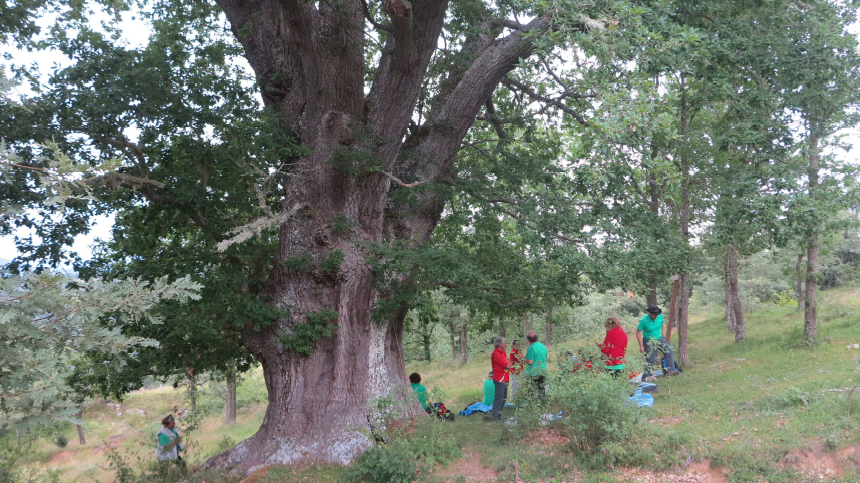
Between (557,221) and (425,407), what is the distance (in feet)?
14.3

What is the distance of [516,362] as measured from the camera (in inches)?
334

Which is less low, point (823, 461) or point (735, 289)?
point (735, 289)

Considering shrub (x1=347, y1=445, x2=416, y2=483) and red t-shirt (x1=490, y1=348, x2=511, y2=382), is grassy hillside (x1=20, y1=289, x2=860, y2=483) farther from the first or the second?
red t-shirt (x1=490, y1=348, x2=511, y2=382)

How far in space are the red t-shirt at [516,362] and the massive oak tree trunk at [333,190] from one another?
1805 millimetres

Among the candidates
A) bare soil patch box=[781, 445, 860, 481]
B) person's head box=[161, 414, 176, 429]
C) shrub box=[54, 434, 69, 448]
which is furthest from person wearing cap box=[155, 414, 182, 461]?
shrub box=[54, 434, 69, 448]

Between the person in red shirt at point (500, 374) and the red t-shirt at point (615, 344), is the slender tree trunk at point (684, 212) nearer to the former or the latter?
the red t-shirt at point (615, 344)

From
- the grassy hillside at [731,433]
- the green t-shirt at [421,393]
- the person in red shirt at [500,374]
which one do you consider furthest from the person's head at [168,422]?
the person in red shirt at [500,374]

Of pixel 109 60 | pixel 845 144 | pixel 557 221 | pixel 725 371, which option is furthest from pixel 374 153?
pixel 845 144

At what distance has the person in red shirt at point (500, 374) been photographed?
28.6 feet

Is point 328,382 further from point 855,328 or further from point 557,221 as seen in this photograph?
point 855,328

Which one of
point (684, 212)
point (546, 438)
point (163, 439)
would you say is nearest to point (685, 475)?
point (546, 438)

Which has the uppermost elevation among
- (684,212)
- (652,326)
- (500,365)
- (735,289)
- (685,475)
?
(684,212)

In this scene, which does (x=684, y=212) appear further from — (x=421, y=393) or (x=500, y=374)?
(x=421, y=393)

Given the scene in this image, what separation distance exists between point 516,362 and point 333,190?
412 centimetres
